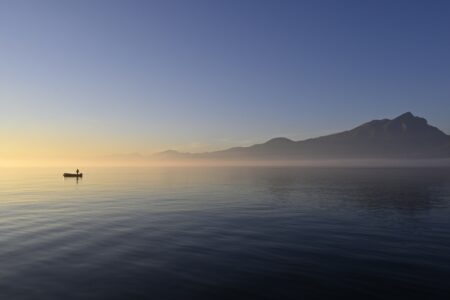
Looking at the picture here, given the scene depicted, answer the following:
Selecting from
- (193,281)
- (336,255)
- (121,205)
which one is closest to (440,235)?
(336,255)

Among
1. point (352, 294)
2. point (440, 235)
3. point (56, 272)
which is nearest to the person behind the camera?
point (352, 294)

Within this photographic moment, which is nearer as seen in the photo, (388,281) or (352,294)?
(352,294)

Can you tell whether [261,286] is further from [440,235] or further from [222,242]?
[440,235]

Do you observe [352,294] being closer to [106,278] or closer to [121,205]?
[106,278]

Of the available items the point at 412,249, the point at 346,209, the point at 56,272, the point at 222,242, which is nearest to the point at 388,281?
A: the point at 412,249

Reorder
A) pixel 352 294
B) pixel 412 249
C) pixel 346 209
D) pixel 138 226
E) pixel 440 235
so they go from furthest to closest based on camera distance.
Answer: pixel 346 209, pixel 138 226, pixel 440 235, pixel 412 249, pixel 352 294

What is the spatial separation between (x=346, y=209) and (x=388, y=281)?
30006 millimetres

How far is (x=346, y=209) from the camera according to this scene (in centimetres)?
4825

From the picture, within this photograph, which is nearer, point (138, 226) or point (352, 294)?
point (352, 294)

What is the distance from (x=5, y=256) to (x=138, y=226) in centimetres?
1332

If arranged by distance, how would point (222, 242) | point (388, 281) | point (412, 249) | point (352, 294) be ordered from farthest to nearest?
point (222, 242)
point (412, 249)
point (388, 281)
point (352, 294)

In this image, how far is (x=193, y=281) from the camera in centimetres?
1938

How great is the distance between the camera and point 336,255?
24.7 meters

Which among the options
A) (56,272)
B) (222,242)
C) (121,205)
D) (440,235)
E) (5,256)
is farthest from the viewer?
(121,205)
